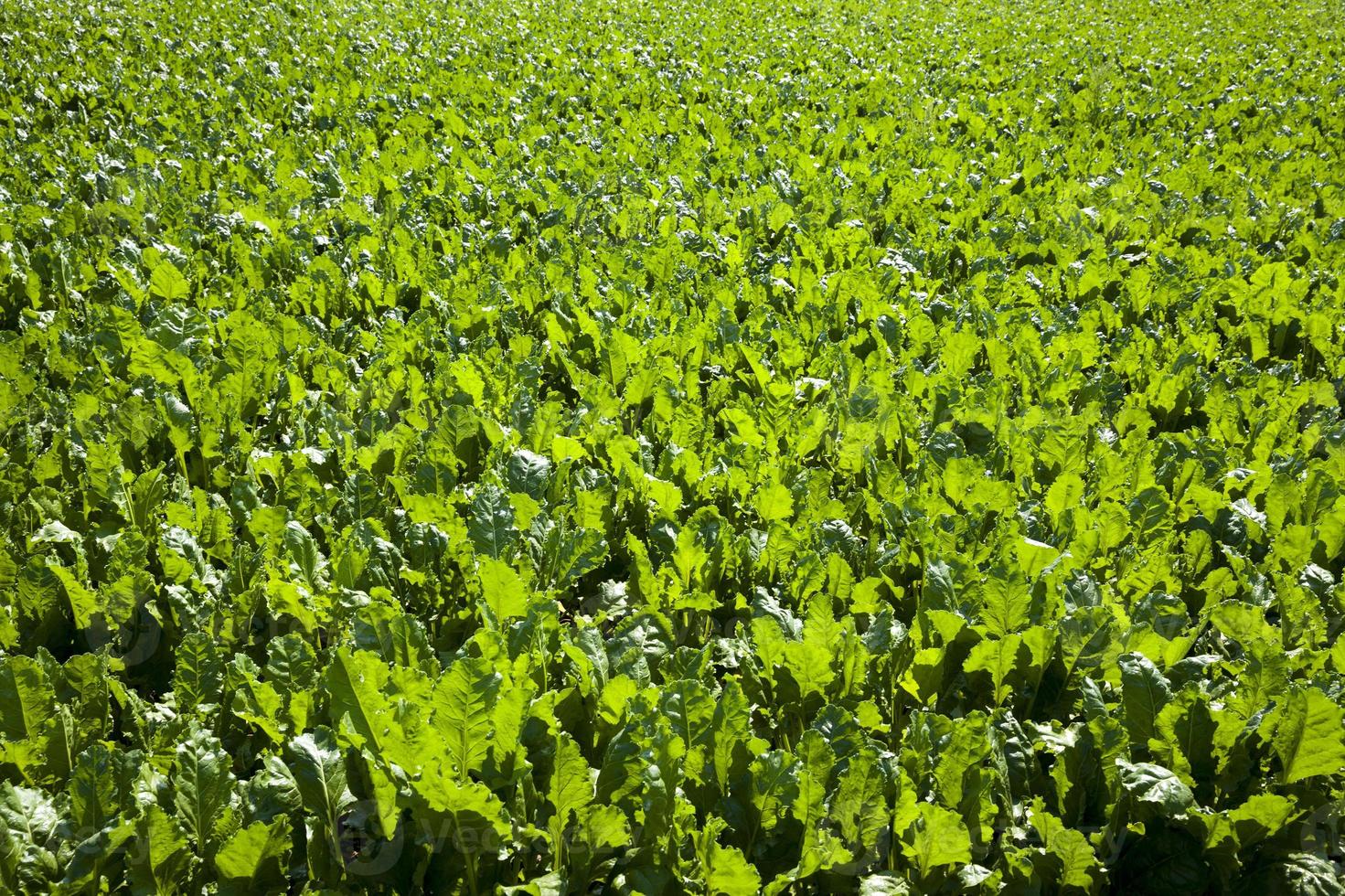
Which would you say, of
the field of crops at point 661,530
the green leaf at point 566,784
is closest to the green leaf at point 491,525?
the field of crops at point 661,530

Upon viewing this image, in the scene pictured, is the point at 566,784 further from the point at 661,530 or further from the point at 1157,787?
the point at 1157,787

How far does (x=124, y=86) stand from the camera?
8.52 metres

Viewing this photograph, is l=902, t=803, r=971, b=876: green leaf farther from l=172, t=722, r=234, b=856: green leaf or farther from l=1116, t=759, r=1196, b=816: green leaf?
l=172, t=722, r=234, b=856: green leaf

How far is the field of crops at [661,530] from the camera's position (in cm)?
194

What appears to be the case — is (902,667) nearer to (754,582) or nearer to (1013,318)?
(754,582)

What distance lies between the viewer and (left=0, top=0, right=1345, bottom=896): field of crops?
1.94 metres

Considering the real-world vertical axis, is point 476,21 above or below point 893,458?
above

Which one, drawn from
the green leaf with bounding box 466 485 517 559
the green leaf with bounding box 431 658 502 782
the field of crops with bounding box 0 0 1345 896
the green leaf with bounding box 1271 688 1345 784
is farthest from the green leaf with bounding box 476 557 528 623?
the green leaf with bounding box 1271 688 1345 784

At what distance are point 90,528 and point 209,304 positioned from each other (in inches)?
68.5

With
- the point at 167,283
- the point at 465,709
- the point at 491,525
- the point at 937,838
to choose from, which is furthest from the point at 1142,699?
the point at 167,283

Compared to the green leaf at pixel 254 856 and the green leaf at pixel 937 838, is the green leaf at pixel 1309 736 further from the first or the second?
the green leaf at pixel 254 856

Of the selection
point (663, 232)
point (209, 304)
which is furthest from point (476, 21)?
point (209, 304)

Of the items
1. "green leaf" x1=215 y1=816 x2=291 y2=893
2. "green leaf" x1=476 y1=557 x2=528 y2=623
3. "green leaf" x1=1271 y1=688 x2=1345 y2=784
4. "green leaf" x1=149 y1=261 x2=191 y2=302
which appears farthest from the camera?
"green leaf" x1=149 y1=261 x2=191 y2=302

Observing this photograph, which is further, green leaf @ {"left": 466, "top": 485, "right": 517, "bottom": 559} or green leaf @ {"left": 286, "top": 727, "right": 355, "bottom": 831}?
green leaf @ {"left": 466, "top": 485, "right": 517, "bottom": 559}
